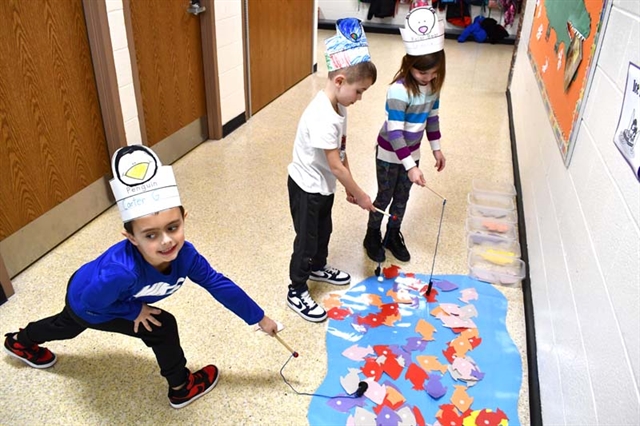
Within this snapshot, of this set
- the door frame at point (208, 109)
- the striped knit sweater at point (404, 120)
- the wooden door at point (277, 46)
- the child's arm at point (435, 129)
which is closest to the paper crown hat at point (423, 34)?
the striped knit sweater at point (404, 120)

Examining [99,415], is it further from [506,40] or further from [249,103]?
[506,40]

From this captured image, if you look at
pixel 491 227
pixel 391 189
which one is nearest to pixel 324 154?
pixel 391 189

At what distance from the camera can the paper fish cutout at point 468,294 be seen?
2156mm

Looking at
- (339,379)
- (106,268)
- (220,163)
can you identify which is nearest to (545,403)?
(339,379)

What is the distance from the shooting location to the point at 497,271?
7.63ft

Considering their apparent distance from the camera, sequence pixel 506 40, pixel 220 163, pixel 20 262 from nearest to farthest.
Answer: pixel 20 262
pixel 220 163
pixel 506 40

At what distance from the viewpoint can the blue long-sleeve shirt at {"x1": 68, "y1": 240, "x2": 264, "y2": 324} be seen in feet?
4.17

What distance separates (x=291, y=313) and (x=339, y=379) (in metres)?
0.39

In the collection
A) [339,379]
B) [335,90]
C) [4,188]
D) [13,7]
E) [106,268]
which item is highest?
[13,7]

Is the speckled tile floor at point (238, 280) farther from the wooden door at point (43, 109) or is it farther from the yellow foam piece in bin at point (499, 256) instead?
the wooden door at point (43, 109)

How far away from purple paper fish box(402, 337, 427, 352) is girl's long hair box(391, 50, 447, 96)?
0.96 meters

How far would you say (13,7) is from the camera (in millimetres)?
1983

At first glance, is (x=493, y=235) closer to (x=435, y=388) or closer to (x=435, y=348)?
(x=435, y=348)

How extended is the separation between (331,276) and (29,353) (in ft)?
3.91
